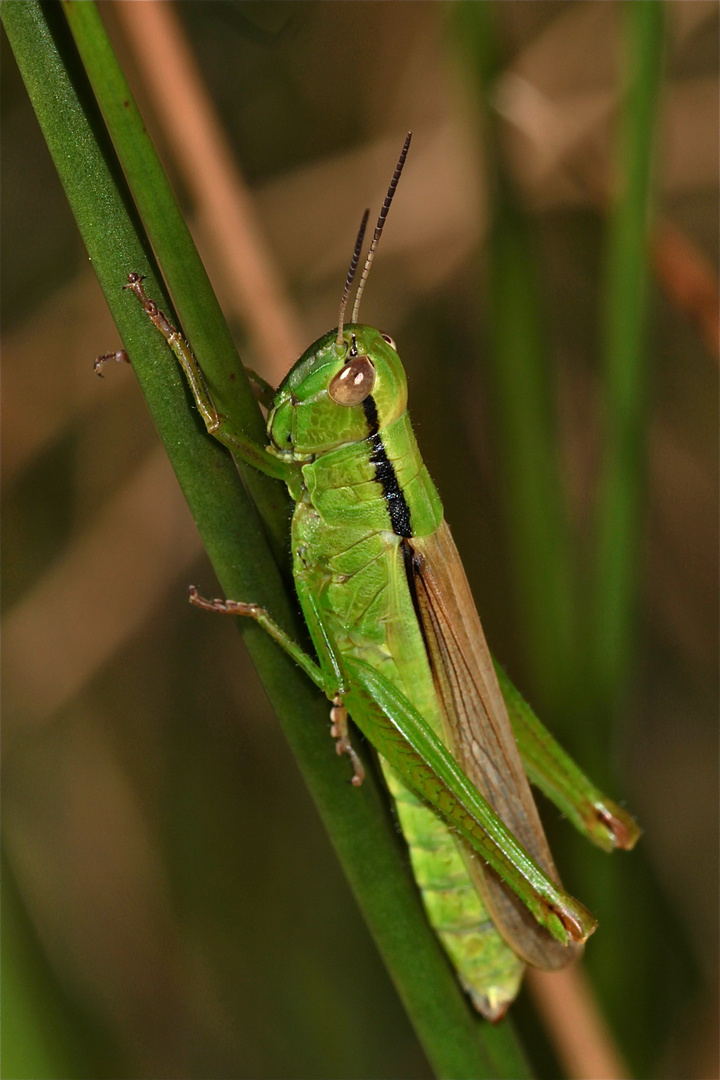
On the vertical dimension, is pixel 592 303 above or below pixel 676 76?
below

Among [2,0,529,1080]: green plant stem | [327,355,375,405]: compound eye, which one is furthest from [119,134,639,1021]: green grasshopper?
[2,0,529,1080]: green plant stem

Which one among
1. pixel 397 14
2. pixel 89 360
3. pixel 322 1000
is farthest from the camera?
pixel 397 14

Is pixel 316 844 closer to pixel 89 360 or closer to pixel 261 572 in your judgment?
pixel 89 360

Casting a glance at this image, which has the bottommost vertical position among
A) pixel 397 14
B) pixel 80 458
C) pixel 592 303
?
pixel 592 303

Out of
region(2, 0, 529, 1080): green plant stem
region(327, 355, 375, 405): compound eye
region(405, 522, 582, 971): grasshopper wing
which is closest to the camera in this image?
region(2, 0, 529, 1080): green plant stem

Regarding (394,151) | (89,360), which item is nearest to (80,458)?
(89,360)

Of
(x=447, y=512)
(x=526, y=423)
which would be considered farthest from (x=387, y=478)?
(x=447, y=512)

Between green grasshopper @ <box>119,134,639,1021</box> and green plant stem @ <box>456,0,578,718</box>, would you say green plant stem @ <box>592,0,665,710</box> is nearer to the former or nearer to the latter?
green plant stem @ <box>456,0,578,718</box>

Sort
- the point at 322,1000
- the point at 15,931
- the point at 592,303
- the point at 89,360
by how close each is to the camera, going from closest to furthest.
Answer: the point at 15,931 < the point at 322,1000 < the point at 89,360 < the point at 592,303
